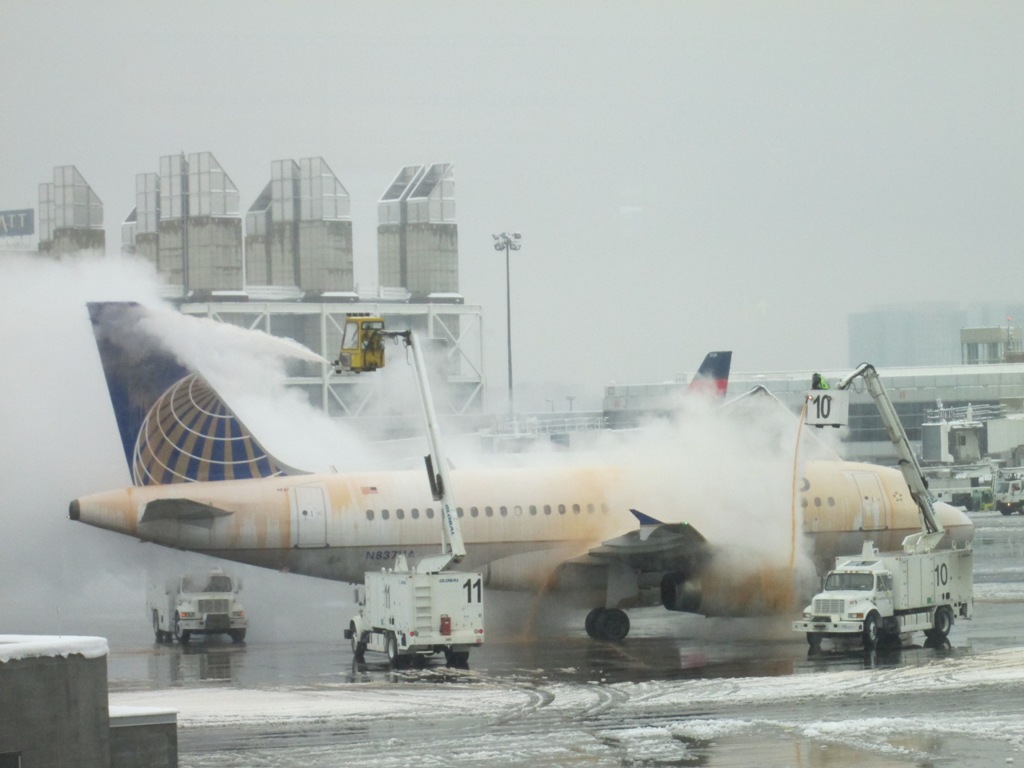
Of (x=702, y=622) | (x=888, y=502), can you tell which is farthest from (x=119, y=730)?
(x=888, y=502)

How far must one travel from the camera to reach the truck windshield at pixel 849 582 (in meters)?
30.5

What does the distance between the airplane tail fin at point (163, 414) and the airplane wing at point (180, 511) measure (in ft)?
5.22

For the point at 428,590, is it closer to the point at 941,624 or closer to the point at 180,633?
the point at 180,633

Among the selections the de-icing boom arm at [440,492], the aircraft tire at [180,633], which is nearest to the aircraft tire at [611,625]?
the de-icing boom arm at [440,492]

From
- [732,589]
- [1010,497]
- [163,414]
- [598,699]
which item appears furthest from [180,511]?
[1010,497]

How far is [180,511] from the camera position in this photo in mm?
33188

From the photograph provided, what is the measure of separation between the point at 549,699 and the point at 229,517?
11271 mm

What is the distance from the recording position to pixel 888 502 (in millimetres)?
38469

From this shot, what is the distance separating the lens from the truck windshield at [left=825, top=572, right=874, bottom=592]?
30.5 meters

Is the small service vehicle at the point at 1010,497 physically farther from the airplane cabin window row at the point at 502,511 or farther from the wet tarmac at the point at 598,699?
the airplane cabin window row at the point at 502,511

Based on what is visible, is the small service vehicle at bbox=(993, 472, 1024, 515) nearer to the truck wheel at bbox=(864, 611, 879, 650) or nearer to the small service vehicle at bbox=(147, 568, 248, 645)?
the truck wheel at bbox=(864, 611, 879, 650)

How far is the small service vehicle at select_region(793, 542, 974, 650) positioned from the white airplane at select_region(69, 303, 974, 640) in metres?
3.90

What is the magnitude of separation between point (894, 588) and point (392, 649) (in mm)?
10209

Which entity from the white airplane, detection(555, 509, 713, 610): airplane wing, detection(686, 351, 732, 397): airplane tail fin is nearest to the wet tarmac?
detection(555, 509, 713, 610): airplane wing
